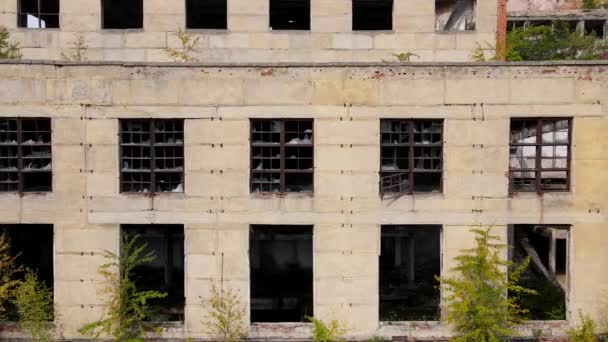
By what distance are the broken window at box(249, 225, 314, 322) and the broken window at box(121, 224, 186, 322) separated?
317cm

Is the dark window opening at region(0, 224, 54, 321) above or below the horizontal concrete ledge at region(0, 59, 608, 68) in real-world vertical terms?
below

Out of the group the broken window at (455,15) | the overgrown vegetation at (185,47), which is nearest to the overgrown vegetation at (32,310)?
the overgrown vegetation at (185,47)

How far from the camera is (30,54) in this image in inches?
753

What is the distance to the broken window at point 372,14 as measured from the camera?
66.2ft

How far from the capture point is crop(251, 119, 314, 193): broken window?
14.2 meters

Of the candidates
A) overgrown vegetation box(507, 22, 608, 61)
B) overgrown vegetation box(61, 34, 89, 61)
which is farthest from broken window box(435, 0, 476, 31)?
overgrown vegetation box(61, 34, 89, 61)

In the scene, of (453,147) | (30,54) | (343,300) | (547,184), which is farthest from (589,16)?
(30,54)

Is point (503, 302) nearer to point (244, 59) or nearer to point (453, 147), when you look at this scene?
point (453, 147)

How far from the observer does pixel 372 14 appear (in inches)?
837

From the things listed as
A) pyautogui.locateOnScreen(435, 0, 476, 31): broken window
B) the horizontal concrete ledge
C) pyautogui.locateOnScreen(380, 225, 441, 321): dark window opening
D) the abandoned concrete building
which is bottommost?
pyautogui.locateOnScreen(380, 225, 441, 321): dark window opening

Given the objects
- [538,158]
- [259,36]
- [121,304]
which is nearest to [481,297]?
[538,158]

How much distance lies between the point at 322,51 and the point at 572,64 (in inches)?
350

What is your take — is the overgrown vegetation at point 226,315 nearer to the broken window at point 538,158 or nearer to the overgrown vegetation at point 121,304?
the overgrown vegetation at point 121,304

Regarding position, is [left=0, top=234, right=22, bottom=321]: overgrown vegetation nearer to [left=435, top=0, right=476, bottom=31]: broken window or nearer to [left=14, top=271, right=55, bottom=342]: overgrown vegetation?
[left=14, top=271, right=55, bottom=342]: overgrown vegetation
